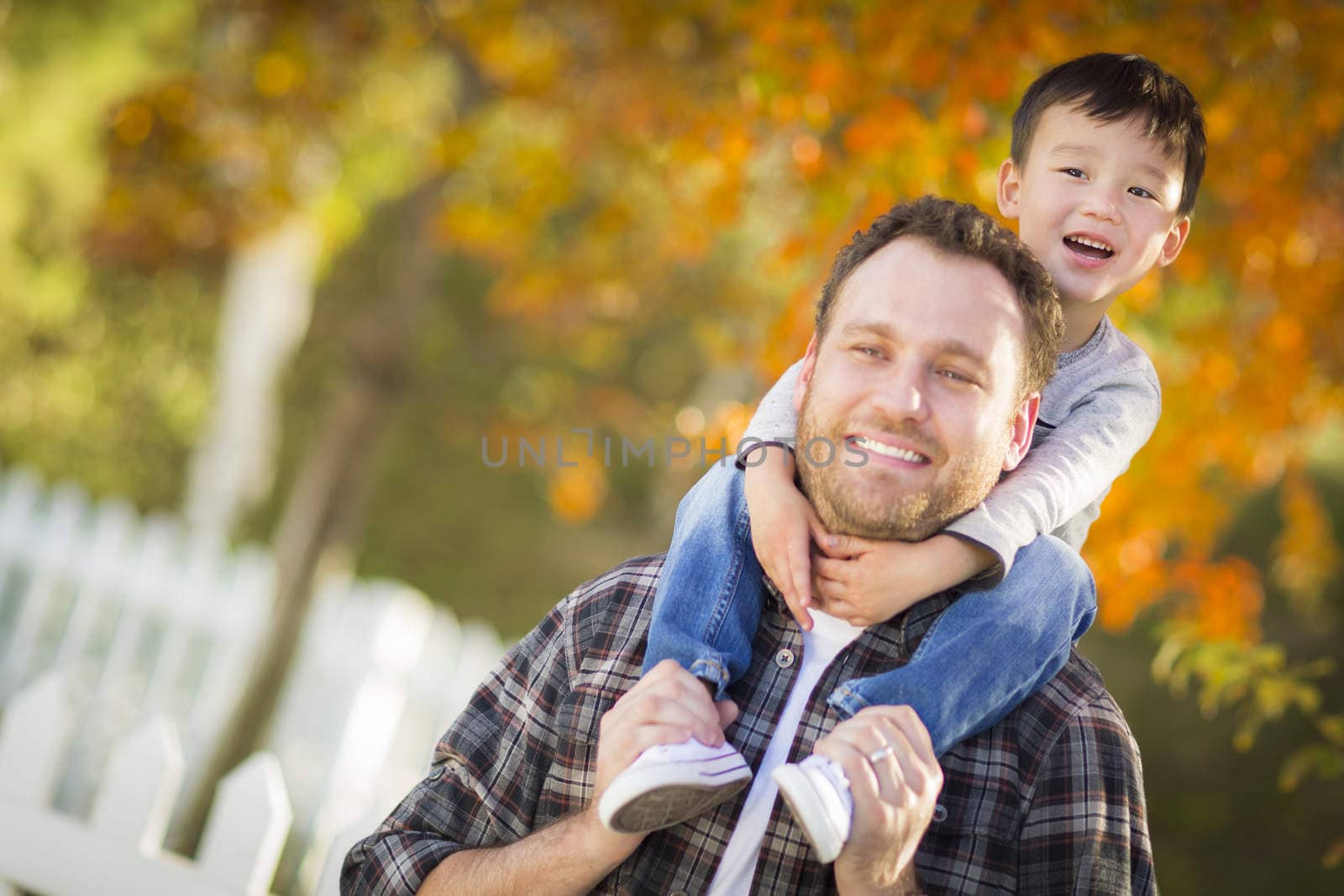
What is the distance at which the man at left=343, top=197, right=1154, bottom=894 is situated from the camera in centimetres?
151

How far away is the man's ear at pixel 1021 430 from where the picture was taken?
172 cm

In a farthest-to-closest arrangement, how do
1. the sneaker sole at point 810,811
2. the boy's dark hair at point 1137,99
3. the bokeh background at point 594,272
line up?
1. the bokeh background at point 594,272
2. the boy's dark hair at point 1137,99
3. the sneaker sole at point 810,811

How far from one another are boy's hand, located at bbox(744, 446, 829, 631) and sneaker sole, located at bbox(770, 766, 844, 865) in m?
0.34

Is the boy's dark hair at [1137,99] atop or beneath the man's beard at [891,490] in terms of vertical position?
atop

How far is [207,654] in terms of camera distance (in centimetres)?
490

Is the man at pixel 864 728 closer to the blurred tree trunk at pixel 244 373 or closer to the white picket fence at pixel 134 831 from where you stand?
the white picket fence at pixel 134 831

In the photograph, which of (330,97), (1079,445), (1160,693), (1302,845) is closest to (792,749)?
(1079,445)

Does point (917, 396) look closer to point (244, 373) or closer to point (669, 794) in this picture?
point (669, 794)

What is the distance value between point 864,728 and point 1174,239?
1.17m

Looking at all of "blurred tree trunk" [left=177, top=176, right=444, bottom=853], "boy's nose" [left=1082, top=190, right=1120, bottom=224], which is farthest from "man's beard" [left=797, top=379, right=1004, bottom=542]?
"blurred tree trunk" [left=177, top=176, right=444, bottom=853]

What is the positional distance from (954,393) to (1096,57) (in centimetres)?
75

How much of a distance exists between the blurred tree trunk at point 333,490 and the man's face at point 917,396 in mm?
3048

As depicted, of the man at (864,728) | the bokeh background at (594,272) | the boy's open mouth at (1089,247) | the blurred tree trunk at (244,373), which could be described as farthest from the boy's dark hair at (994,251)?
the blurred tree trunk at (244,373)

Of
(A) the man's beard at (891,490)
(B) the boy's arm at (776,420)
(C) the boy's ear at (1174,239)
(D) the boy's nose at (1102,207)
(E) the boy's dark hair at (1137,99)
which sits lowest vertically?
(A) the man's beard at (891,490)
